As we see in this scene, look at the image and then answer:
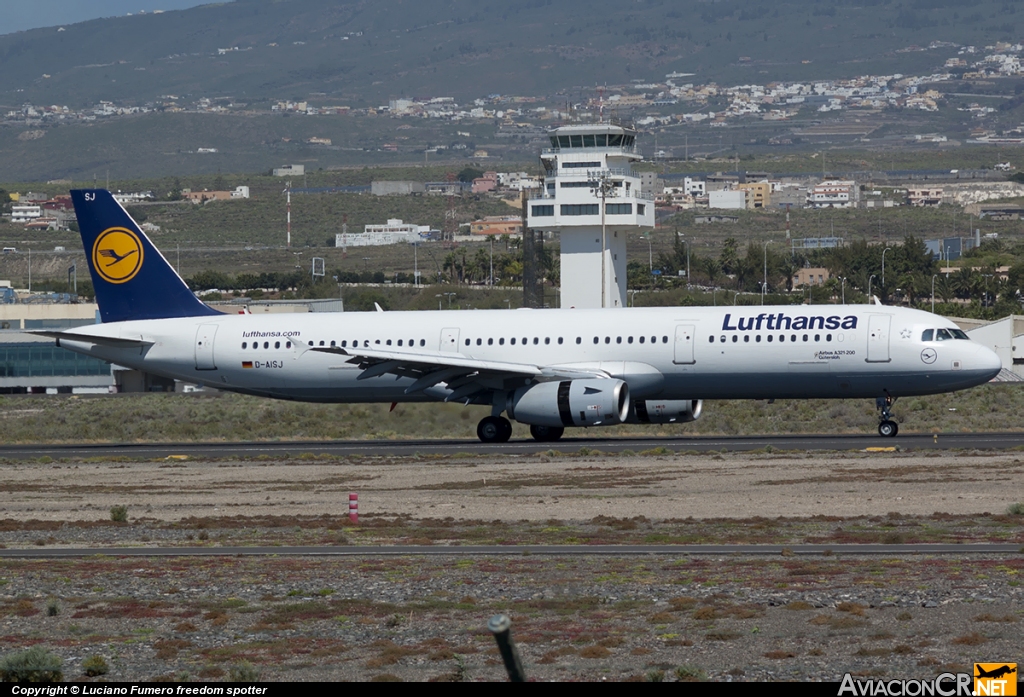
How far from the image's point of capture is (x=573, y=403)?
39875 mm

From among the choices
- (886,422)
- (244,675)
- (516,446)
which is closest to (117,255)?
(516,446)

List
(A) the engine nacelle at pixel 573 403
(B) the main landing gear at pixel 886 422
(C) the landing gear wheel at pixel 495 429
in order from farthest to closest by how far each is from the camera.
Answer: (C) the landing gear wheel at pixel 495 429
(B) the main landing gear at pixel 886 422
(A) the engine nacelle at pixel 573 403

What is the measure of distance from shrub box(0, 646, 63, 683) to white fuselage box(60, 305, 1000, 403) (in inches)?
1114

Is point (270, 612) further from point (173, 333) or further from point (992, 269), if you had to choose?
point (992, 269)

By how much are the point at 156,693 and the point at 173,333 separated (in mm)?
35662

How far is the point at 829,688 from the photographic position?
10.9 metres

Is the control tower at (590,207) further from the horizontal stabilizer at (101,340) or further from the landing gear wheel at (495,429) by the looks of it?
the horizontal stabilizer at (101,340)

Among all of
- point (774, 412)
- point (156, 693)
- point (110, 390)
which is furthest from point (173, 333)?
point (110, 390)

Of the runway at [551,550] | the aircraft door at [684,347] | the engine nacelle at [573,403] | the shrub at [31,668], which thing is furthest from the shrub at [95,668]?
the aircraft door at [684,347]

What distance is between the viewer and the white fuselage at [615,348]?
132 feet

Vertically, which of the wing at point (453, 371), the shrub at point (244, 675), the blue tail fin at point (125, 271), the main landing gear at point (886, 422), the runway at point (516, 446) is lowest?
the runway at point (516, 446)

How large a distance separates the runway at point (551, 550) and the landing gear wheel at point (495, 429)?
2059 cm

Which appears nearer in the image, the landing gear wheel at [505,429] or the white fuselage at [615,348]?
the white fuselage at [615,348]

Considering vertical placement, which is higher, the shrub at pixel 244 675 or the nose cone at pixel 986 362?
the nose cone at pixel 986 362
